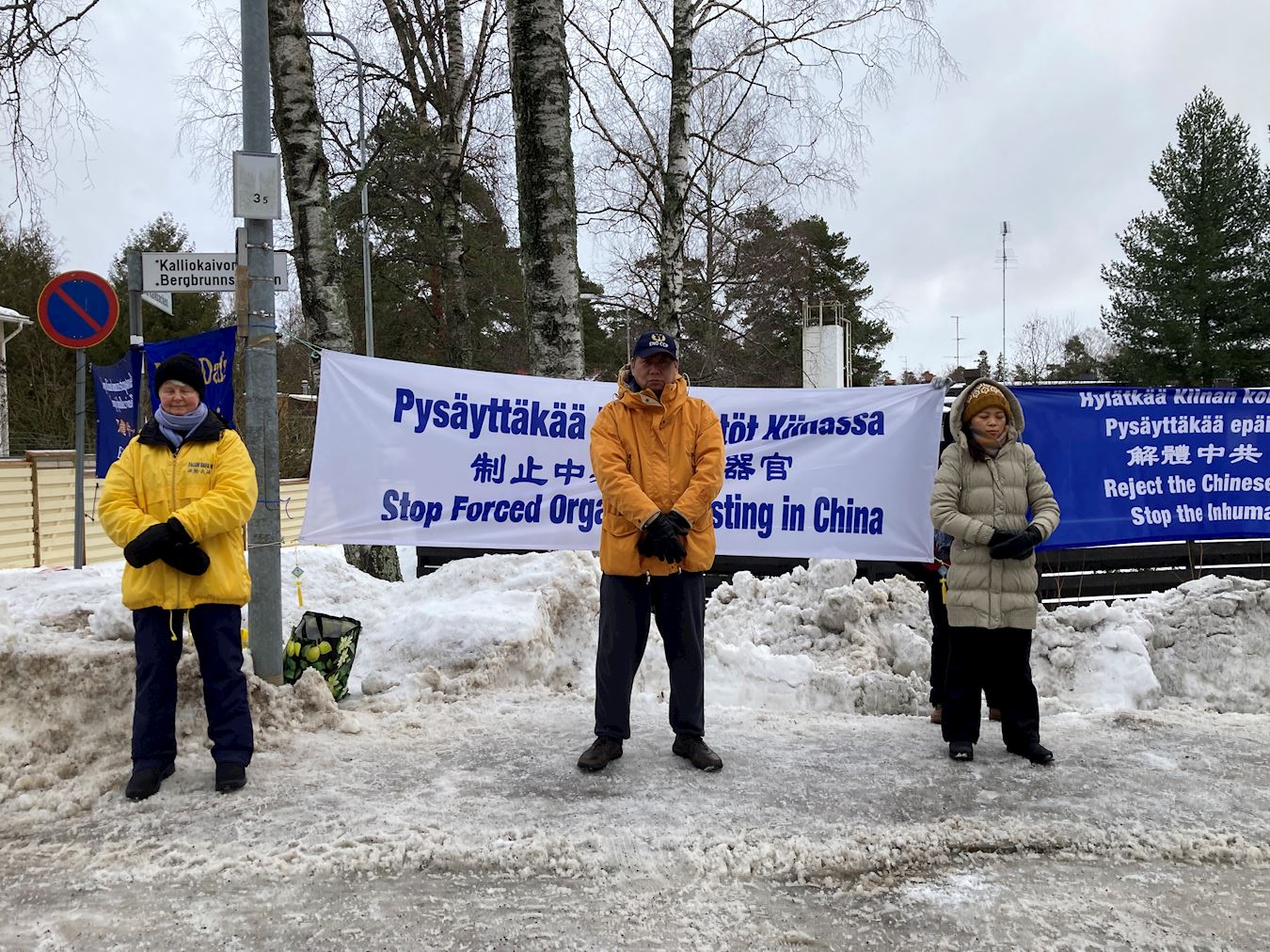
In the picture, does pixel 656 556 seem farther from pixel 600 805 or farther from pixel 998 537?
pixel 998 537

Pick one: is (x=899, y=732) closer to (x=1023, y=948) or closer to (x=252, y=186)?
(x=1023, y=948)

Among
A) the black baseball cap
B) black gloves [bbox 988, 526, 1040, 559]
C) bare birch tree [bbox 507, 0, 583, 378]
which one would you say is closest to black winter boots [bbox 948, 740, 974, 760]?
black gloves [bbox 988, 526, 1040, 559]

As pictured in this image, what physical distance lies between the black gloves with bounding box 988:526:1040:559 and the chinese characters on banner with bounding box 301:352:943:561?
1.40 m

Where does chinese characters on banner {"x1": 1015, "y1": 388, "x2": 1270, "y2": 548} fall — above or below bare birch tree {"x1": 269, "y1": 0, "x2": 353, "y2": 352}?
below

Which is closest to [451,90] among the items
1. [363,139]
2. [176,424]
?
[363,139]

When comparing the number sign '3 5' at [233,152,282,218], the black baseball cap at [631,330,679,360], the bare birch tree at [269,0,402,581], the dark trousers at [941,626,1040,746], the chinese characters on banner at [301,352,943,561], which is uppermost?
the bare birch tree at [269,0,402,581]

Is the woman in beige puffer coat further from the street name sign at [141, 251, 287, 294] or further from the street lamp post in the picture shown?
the street lamp post

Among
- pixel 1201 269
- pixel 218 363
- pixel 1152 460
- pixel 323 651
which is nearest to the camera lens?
pixel 323 651

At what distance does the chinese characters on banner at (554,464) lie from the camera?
553cm

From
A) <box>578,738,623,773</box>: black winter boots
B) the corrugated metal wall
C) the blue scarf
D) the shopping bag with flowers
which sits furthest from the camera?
the corrugated metal wall

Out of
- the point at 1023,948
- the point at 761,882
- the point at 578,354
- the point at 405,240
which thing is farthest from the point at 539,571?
the point at 405,240

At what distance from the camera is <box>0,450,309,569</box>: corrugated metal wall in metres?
12.2

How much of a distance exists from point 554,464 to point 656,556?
1.76 m

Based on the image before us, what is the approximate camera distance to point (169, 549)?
379 centimetres
